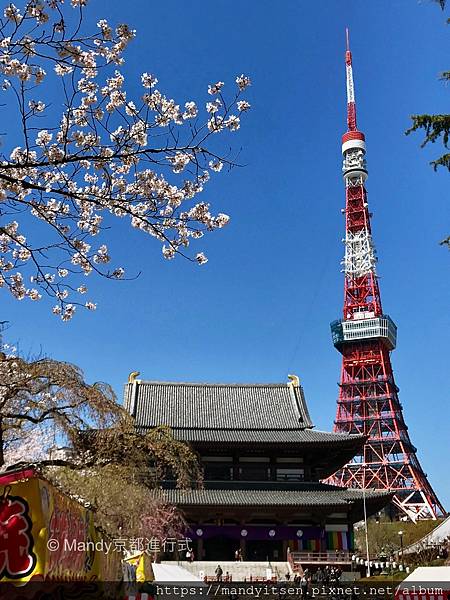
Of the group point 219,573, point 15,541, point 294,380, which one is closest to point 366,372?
point 294,380

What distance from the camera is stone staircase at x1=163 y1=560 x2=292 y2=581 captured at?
30922mm

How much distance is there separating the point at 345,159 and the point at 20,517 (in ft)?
285

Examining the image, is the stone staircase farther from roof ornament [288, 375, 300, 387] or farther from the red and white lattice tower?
the red and white lattice tower

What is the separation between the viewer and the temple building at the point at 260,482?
3294 centimetres

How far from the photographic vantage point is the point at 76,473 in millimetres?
14508

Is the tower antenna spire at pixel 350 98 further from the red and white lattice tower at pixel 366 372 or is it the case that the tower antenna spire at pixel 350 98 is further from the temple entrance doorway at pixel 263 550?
the temple entrance doorway at pixel 263 550

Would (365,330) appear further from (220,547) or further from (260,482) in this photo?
(220,547)

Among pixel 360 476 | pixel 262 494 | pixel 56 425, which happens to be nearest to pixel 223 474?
pixel 262 494

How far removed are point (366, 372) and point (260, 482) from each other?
4642 cm

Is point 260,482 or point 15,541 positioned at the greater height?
point 260,482

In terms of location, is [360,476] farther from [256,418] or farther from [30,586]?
[30,586]

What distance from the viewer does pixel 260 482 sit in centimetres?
3484

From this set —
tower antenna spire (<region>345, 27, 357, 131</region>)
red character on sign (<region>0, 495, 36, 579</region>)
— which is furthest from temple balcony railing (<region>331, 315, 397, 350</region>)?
red character on sign (<region>0, 495, 36, 579</region>)

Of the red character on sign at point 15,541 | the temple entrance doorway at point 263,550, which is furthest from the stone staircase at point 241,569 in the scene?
the red character on sign at point 15,541
